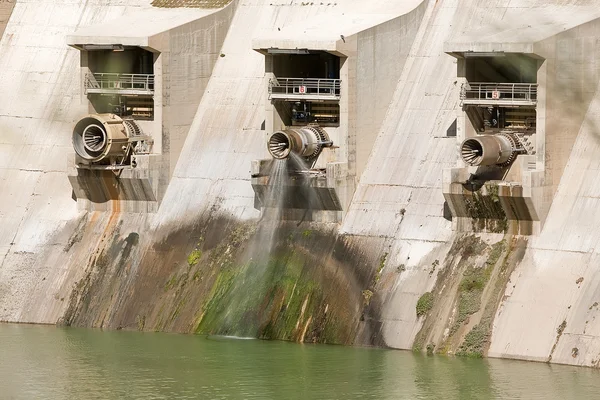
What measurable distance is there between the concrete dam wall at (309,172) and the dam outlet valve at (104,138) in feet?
0.23

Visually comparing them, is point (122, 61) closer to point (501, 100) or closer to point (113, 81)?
point (113, 81)

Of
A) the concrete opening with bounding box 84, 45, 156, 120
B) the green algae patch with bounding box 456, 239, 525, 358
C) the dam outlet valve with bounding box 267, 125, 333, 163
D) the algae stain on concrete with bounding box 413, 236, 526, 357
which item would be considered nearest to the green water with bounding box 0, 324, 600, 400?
the green algae patch with bounding box 456, 239, 525, 358

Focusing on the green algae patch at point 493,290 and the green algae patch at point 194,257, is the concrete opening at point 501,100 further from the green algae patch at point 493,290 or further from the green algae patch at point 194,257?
the green algae patch at point 194,257

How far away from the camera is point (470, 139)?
53500 millimetres

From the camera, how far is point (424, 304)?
175 feet

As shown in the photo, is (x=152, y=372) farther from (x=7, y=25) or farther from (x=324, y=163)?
(x=7, y=25)

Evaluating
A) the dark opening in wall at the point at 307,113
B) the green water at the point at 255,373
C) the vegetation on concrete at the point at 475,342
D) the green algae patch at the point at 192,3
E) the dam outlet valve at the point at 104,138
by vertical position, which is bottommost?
the green water at the point at 255,373

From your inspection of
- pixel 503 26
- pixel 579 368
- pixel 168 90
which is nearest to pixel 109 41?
pixel 168 90

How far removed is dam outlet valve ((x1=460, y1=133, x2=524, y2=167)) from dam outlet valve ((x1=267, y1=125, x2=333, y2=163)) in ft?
17.3

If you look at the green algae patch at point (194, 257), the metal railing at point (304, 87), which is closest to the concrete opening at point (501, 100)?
the metal railing at point (304, 87)

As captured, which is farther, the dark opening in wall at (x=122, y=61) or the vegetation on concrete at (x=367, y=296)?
the dark opening in wall at (x=122, y=61)

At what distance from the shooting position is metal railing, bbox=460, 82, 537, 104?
53.3 metres

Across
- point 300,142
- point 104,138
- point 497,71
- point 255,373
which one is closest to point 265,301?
point 300,142

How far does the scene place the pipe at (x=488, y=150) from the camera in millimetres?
53156
